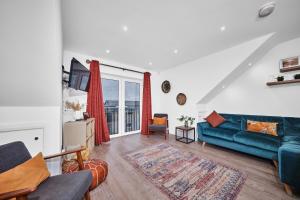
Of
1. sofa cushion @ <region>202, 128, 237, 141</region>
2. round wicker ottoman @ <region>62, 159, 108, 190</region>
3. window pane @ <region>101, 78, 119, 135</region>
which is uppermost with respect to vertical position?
window pane @ <region>101, 78, 119, 135</region>

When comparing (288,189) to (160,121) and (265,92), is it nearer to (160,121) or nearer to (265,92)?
(265,92)

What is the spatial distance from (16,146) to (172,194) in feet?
6.02

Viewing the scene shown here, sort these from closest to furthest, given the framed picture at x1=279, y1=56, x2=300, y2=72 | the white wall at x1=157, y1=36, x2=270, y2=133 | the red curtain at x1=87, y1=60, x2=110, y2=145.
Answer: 1. the framed picture at x1=279, y1=56, x2=300, y2=72
2. the white wall at x1=157, y1=36, x2=270, y2=133
3. the red curtain at x1=87, y1=60, x2=110, y2=145

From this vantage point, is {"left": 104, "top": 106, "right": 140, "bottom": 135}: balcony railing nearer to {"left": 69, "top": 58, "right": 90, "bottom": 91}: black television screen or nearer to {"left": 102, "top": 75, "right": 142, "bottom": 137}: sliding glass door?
{"left": 102, "top": 75, "right": 142, "bottom": 137}: sliding glass door

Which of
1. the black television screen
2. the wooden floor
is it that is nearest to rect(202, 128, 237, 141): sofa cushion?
the wooden floor

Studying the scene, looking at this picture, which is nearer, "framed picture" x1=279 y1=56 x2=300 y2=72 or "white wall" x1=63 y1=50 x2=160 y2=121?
"framed picture" x1=279 y1=56 x2=300 y2=72

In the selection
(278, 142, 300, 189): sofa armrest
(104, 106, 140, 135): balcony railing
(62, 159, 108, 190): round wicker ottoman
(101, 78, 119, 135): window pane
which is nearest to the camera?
(278, 142, 300, 189): sofa armrest

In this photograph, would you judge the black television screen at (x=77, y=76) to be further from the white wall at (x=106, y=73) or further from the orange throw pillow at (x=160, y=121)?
the orange throw pillow at (x=160, y=121)

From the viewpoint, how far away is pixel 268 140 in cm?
232

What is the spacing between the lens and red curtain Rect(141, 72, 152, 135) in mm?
4469

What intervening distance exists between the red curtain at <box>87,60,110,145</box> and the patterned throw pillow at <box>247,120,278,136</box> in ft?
12.4

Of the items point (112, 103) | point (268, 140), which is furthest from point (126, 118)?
point (268, 140)

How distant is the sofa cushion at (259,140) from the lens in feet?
7.29

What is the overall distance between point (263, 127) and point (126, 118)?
3.80m
